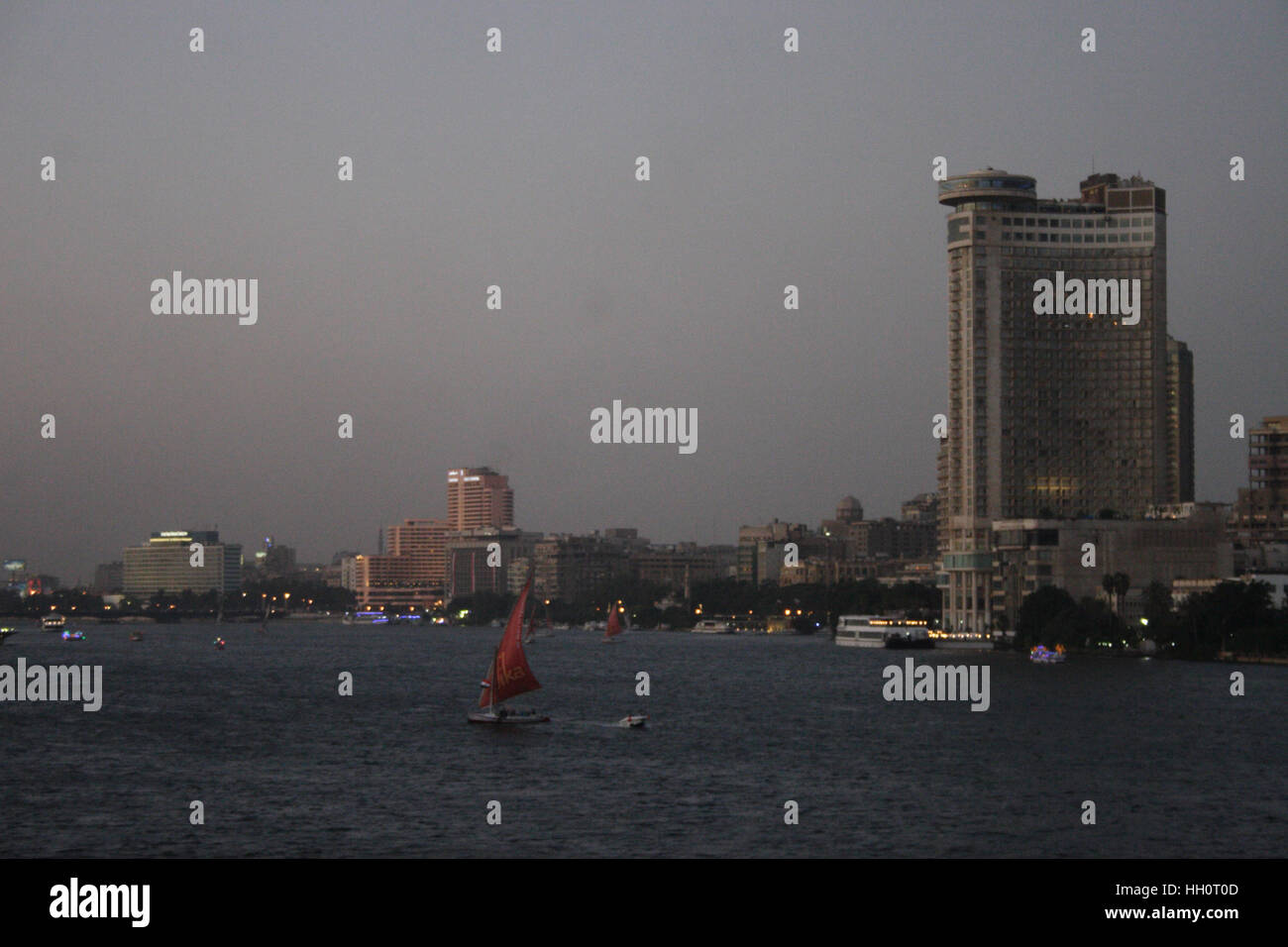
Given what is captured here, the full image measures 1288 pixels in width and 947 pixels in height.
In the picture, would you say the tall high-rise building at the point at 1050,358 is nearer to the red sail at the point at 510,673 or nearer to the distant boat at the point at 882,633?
the distant boat at the point at 882,633

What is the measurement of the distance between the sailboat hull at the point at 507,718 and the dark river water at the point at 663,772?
1111 millimetres

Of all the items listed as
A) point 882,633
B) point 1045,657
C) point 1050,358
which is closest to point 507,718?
point 1045,657

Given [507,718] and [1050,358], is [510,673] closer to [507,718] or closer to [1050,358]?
[507,718]

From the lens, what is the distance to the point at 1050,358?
183125mm

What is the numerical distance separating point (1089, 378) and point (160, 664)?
105 metres

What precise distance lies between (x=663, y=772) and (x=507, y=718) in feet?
55.9

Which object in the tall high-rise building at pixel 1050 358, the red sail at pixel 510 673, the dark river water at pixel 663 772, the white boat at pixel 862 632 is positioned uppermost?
the tall high-rise building at pixel 1050 358

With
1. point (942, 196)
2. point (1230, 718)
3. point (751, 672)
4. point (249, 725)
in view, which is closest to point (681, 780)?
point (249, 725)

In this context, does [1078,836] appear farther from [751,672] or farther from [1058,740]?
[751,672]

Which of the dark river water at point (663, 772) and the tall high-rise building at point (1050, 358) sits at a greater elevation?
the tall high-rise building at point (1050, 358)

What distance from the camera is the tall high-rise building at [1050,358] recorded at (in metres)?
180

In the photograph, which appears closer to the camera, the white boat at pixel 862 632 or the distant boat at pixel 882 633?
the distant boat at pixel 882 633

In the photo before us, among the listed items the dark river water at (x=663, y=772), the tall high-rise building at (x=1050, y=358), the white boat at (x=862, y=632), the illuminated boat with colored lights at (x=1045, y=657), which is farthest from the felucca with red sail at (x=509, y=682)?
the tall high-rise building at (x=1050, y=358)

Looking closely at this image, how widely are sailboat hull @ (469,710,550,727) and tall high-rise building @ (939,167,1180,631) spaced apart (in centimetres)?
10767
